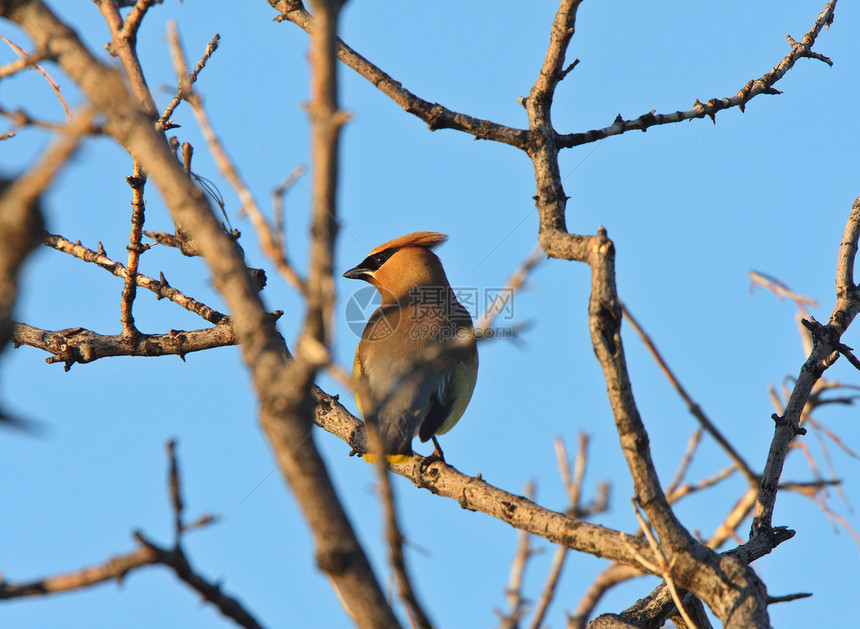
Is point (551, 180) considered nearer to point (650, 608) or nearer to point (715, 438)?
point (715, 438)

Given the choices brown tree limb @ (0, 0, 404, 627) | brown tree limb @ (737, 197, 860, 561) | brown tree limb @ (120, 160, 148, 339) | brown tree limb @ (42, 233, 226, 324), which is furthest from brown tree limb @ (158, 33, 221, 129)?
brown tree limb @ (737, 197, 860, 561)

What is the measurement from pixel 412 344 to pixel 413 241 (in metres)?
1.25

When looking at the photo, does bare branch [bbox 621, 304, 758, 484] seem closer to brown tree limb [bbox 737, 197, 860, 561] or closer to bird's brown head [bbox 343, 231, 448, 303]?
brown tree limb [bbox 737, 197, 860, 561]

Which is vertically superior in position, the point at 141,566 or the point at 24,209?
the point at 24,209

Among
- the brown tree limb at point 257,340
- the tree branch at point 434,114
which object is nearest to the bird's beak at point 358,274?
the tree branch at point 434,114

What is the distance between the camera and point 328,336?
4.31 ft

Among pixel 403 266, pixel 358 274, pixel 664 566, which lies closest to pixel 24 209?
pixel 664 566

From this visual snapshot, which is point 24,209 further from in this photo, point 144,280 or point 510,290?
point 144,280

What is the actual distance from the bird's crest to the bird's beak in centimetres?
13

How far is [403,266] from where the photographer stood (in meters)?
5.76

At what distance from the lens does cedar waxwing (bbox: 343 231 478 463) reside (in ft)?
13.9

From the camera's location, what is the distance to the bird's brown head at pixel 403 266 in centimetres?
564

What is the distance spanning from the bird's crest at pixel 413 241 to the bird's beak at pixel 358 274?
0.44 ft

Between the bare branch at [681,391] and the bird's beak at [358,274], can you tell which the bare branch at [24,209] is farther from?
the bird's beak at [358,274]
